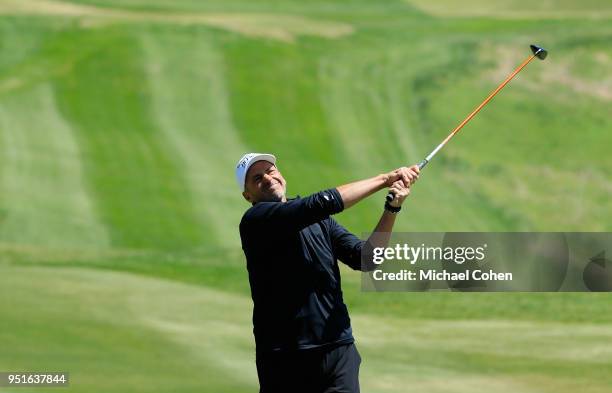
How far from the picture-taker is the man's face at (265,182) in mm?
6312

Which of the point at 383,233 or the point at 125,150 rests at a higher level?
the point at 125,150

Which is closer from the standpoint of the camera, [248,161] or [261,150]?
[248,161]

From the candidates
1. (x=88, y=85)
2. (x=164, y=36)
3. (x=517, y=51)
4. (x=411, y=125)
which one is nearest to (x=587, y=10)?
(x=517, y=51)

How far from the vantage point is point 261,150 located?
2511 centimetres

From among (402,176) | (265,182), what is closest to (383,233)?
(402,176)

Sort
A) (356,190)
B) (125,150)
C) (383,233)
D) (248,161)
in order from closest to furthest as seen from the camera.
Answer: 1. (356,190)
2. (383,233)
3. (248,161)
4. (125,150)

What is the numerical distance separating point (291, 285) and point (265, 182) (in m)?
0.65

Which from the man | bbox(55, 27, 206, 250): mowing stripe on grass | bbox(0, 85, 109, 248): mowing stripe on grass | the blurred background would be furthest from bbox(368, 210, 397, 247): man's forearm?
bbox(0, 85, 109, 248): mowing stripe on grass

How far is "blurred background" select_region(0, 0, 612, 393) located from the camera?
501 inches

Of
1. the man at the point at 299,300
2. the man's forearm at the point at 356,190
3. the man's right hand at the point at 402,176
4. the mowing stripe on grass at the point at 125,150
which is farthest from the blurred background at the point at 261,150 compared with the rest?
the man's forearm at the point at 356,190

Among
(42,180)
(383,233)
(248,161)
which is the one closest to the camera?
(383,233)

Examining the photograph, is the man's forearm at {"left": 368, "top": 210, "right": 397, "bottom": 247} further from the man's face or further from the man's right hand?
the man's face

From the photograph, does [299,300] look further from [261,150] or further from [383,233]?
[261,150]

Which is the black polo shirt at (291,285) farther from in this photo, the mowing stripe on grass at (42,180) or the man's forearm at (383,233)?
the mowing stripe on grass at (42,180)
